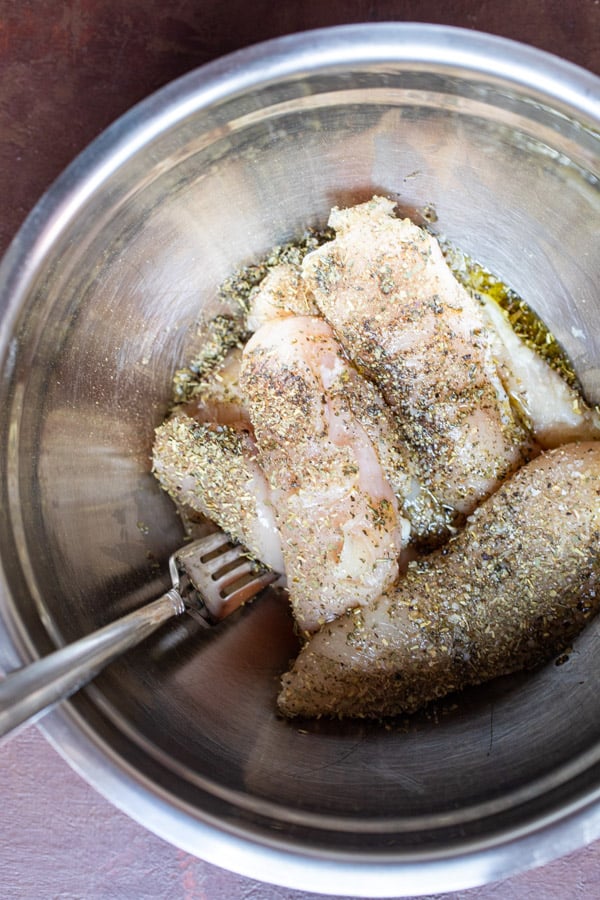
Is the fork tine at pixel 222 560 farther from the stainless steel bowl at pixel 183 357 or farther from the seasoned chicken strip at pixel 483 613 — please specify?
the seasoned chicken strip at pixel 483 613

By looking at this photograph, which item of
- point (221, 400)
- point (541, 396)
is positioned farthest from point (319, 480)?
point (541, 396)

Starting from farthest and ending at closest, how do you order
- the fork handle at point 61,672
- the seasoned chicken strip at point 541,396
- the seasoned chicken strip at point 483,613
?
the seasoned chicken strip at point 541,396, the seasoned chicken strip at point 483,613, the fork handle at point 61,672

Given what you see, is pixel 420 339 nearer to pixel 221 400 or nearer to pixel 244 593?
pixel 221 400

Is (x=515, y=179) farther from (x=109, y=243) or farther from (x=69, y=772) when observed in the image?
(x=69, y=772)

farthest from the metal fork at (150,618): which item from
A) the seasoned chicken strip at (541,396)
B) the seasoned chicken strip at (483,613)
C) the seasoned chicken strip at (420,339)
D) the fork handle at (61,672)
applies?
the seasoned chicken strip at (541,396)

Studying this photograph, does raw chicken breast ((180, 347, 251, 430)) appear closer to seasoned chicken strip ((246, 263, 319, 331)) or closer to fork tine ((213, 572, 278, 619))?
seasoned chicken strip ((246, 263, 319, 331))

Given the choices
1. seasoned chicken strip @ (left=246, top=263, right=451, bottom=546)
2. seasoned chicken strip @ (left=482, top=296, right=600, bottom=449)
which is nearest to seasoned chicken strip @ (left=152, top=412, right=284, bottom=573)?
seasoned chicken strip @ (left=246, top=263, right=451, bottom=546)
